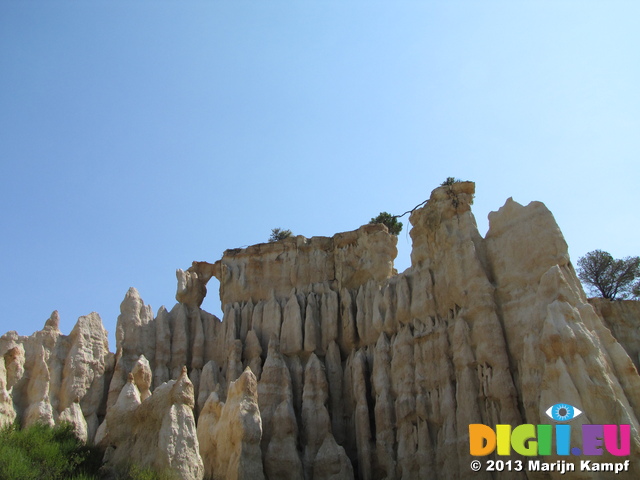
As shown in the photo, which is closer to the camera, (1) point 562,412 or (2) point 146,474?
(2) point 146,474

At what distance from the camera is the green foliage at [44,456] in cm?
1616

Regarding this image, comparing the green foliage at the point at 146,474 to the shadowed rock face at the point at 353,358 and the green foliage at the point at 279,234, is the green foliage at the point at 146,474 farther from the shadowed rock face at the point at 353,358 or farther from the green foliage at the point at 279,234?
the green foliage at the point at 279,234

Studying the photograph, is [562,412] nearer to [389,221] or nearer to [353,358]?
[353,358]

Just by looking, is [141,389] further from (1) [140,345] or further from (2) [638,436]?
(2) [638,436]

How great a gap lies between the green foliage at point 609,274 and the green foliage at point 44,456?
30.4 metres

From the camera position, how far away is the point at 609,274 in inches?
1481

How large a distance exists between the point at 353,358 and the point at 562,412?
45.9 ft

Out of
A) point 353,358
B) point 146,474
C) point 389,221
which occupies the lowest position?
point 146,474

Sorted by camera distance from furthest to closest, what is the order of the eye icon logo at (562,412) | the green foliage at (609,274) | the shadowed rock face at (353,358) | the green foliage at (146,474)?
the green foliage at (609,274) < the shadowed rock face at (353,358) < the eye icon logo at (562,412) < the green foliage at (146,474)

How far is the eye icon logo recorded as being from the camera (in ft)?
53.7

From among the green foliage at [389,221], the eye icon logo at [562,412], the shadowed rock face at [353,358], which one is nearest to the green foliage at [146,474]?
the shadowed rock face at [353,358]

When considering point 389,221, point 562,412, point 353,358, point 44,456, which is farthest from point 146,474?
point 389,221

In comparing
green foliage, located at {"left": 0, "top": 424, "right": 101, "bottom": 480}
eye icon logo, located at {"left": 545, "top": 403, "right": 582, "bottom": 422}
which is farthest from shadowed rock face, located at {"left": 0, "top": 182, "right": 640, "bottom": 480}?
green foliage, located at {"left": 0, "top": 424, "right": 101, "bottom": 480}

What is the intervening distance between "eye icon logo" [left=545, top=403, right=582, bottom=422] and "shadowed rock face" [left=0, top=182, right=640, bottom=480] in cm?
14
